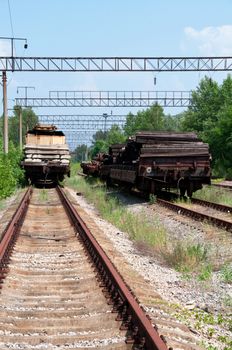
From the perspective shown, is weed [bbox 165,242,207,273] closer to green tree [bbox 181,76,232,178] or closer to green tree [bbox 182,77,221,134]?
green tree [bbox 181,76,232,178]

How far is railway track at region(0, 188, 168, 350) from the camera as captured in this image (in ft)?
16.4

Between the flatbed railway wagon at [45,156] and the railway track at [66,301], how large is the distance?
65.2 ft

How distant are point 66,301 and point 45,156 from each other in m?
25.4

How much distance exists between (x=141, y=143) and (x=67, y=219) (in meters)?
6.86

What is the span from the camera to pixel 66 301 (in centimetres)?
651

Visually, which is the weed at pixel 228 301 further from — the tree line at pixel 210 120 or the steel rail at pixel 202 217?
the tree line at pixel 210 120

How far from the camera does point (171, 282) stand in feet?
26.7

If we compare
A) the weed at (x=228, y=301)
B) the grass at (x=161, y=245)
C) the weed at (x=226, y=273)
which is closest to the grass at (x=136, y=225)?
the grass at (x=161, y=245)

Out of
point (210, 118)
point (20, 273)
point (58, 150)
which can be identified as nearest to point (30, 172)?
point (58, 150)

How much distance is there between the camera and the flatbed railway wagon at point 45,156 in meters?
31.1

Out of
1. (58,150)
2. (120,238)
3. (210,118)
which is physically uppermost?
(210,118)

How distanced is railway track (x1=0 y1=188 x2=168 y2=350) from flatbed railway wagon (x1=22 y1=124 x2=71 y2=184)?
19.9m

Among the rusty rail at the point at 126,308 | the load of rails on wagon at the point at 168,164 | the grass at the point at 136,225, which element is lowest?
the grass at the point at 136,225

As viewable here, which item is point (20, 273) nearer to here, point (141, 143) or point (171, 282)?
point (171, 282)
